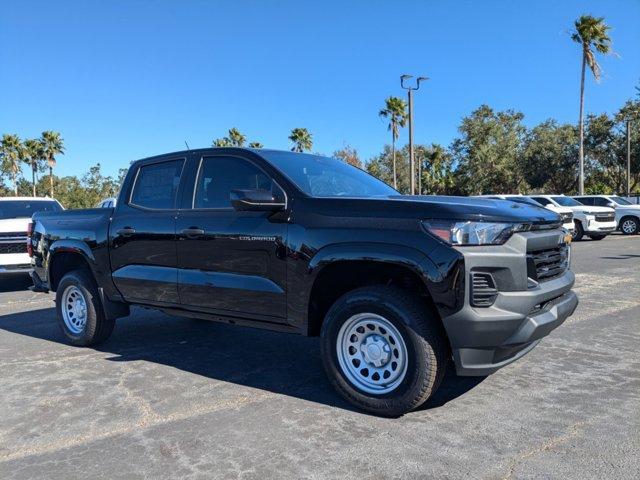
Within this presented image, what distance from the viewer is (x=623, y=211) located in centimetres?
2264

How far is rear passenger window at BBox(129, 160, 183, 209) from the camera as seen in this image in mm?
5031

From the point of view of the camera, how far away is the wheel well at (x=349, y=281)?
147 inches

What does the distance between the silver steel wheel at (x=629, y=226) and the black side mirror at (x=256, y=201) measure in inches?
897

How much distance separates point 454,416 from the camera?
371 centimetres

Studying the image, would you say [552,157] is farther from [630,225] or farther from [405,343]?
[405,343]

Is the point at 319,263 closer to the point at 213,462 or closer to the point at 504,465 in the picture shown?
the point at 213,462

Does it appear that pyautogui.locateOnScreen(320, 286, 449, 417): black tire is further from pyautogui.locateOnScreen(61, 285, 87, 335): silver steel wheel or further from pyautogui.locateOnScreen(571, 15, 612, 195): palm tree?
pyautogui.locateOnScreen(571, 15, 612, 195): palm tree

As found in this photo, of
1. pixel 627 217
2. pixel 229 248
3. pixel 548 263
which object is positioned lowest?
pixel 627 217

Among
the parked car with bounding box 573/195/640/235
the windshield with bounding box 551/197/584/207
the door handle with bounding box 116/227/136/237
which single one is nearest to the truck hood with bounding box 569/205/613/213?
the windshield with bounding box 551/197/584/207

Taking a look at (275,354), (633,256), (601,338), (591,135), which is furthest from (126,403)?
(591,135)

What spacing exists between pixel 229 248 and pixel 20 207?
29.8 feet

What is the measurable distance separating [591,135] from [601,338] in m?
41.5

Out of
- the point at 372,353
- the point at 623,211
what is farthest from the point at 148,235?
the point at 623,211

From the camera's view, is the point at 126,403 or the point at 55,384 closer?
the point at 126,403
